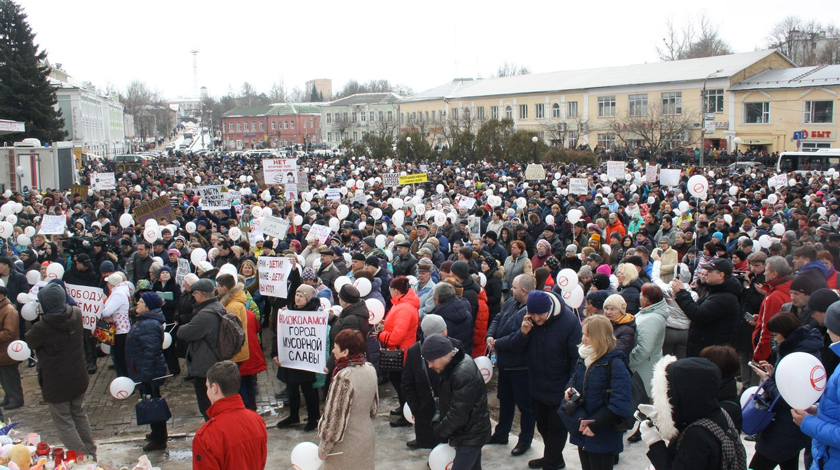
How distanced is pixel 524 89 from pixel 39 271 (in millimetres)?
57282

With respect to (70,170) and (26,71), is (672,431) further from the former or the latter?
(26,71)

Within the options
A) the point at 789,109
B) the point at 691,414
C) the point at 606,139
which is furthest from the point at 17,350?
the point at 606,139

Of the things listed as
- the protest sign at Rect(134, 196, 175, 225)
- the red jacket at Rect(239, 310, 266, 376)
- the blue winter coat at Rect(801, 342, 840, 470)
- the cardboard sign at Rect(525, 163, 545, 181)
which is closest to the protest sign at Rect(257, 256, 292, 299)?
the red jacket at Rect(239, 310, 266, 376)

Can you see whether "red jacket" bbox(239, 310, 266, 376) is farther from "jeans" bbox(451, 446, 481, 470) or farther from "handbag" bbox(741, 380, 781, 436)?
"handbag" bbox(741, 380, 781, 436)

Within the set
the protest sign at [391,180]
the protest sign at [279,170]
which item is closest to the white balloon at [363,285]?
the protest sign at [279,170]

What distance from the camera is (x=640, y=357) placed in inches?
249

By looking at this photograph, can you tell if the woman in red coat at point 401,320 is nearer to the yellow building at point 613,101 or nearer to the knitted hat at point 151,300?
the knitted hat at point 151,300

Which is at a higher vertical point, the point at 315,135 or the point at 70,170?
the point at 315,135

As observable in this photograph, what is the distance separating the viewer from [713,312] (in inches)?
268

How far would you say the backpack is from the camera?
6785mm

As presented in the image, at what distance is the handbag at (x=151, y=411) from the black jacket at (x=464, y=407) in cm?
323

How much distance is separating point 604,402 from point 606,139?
54848 millimetres

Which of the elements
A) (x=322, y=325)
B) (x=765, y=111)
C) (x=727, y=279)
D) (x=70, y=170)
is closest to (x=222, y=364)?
(x=322, y=325)

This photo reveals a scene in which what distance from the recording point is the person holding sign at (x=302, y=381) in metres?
7.27
